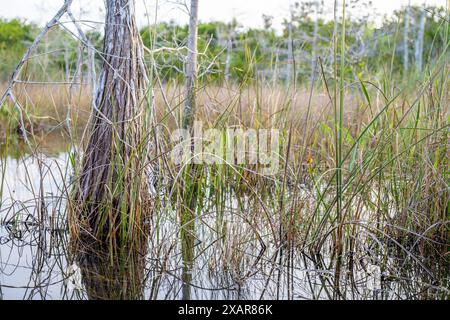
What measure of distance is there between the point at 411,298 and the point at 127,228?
1.43 m

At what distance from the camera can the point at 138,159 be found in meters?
2.77

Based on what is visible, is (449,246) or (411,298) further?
(449,246)

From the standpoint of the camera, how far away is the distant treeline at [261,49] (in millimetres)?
2902

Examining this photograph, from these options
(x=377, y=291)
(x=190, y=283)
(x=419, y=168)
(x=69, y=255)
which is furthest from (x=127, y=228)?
(x=419, y=168)

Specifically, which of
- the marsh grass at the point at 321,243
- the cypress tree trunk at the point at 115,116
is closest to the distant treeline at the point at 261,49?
the cypress tree trunk at the point at 115,116

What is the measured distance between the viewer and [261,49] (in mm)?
14602

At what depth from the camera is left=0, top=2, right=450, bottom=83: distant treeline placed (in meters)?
2.90

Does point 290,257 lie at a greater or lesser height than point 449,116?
lesser

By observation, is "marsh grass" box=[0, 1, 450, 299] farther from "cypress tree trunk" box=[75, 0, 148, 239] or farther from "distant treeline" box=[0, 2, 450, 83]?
"distant treeline" box=[0, 2, 450, 83]

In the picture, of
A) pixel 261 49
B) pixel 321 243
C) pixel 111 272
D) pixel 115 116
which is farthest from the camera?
pixel 261 49

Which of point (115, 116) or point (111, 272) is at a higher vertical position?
point (115, 116)

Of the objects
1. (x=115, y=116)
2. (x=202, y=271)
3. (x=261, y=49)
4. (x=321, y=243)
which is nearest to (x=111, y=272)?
(x=202, y=271)

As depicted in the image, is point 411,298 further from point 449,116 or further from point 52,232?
point 52,232

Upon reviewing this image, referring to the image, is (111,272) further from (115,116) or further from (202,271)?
(115,116)
